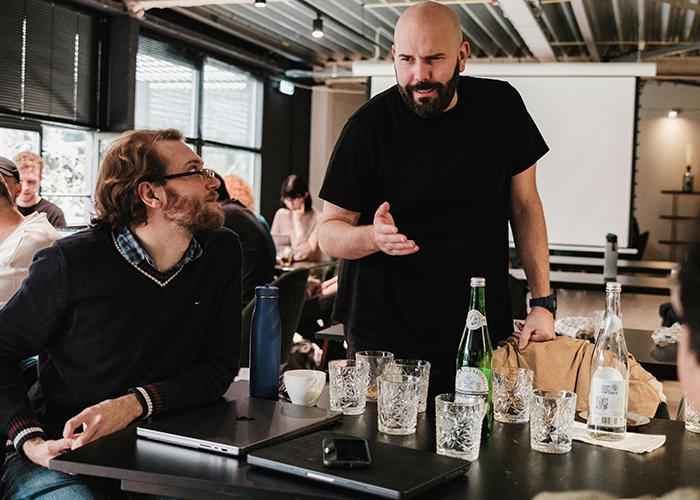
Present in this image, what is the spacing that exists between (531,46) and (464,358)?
649 centimetres

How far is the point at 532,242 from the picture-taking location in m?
1.80

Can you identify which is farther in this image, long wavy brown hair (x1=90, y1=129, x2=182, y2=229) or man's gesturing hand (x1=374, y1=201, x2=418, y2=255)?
long wavy brown hair (x1=90, y1=129, x2=182, y2=229)

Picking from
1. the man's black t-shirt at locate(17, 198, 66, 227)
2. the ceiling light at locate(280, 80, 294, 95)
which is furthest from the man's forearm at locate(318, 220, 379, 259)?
the ceiling light at locate(280, 80, 294, 95)

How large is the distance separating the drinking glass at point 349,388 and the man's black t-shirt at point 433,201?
29 cm

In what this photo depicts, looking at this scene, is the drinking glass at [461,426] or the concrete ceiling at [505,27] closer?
the drinking glass at [461,426]

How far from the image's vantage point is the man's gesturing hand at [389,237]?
140 cm

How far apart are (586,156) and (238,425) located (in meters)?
6.08

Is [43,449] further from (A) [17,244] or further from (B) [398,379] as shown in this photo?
(A) [17,244]

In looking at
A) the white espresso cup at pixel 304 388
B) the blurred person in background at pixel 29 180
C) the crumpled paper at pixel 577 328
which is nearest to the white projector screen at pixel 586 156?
the crumpled paper at pixel 577 328

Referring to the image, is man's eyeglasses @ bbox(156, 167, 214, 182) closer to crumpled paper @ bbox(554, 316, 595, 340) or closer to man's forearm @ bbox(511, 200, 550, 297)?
man's forearm @ bbox(511, 200, 550, 297)

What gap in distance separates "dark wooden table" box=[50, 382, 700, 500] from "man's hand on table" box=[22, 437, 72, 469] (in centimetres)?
13

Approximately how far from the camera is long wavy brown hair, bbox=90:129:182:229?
1.63 m

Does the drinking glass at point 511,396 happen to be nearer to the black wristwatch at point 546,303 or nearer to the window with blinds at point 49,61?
the black wristwatch at point 546,303

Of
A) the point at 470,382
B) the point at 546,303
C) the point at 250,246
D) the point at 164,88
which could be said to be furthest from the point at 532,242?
the point at 164,88
